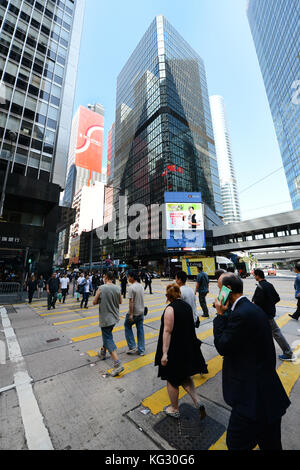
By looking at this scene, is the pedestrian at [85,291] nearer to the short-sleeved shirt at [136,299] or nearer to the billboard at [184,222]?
the short-sleeved shirt at [136,299]

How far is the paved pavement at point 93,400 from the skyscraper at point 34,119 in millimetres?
17476

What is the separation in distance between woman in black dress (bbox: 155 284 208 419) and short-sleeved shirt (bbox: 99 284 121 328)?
64.2 inches

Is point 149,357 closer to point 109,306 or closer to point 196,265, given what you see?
point 109,306

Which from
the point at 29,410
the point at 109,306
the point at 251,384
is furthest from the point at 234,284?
the point at 29,410

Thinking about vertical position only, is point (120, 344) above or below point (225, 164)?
below

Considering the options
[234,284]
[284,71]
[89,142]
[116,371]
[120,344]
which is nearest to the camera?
[234,284]

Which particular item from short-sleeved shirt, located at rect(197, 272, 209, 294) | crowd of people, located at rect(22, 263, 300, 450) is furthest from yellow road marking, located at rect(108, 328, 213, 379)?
short-sleeved shirt, located at rect(197, 272, 209, 294)

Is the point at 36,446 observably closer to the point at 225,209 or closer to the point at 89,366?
the point at 89,366

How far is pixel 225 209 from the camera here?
136875 mm

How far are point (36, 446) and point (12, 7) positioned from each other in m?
43.9

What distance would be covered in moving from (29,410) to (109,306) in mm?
1922

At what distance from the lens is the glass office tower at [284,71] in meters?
58.1

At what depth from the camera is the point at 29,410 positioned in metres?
2.65

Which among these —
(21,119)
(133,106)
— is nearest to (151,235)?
(21,119)
